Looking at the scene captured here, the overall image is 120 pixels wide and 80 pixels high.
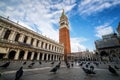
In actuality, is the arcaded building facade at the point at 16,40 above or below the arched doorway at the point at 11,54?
above

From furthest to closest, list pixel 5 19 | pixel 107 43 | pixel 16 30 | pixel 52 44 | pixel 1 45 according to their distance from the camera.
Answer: pixel 107 43 → pixel 52 44 → pixel 16 30 → pixel 5 19 → pixel 1 45

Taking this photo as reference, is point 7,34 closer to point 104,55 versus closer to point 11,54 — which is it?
point 11,54

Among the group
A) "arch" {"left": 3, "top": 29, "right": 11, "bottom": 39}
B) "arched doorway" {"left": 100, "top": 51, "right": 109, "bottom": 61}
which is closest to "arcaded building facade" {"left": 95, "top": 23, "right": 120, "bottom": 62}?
"arched doorway" {"left": 100, "top": 51, "right": 109, "bottom": 61}

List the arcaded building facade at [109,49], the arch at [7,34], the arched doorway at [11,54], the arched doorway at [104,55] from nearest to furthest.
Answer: the arch at [7,34] → the arched doorway at [11,54] → the arcaded building facade at [109,49] → the arched doorway at [104,55]

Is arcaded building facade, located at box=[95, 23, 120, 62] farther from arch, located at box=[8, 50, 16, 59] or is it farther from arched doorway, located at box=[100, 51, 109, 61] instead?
arch, located at box=[8, 50, 16, 59]

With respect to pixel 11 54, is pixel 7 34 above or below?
above

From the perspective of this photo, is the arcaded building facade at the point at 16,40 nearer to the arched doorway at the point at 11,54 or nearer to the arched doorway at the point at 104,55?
the arched doorway at the point at 11,54

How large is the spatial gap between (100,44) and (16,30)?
45.8 m

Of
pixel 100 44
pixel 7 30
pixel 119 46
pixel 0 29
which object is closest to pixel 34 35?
pixel 7 30

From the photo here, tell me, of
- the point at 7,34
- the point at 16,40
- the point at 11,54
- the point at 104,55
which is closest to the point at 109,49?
the point at 104,55

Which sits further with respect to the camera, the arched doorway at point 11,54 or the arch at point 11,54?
→ the arched doorway at point 11,54

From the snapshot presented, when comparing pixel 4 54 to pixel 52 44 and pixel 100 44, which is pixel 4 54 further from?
pixel 100 44

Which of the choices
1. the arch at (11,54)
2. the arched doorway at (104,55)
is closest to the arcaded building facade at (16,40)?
the arch at (11,54)

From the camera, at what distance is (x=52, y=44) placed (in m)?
37.6
